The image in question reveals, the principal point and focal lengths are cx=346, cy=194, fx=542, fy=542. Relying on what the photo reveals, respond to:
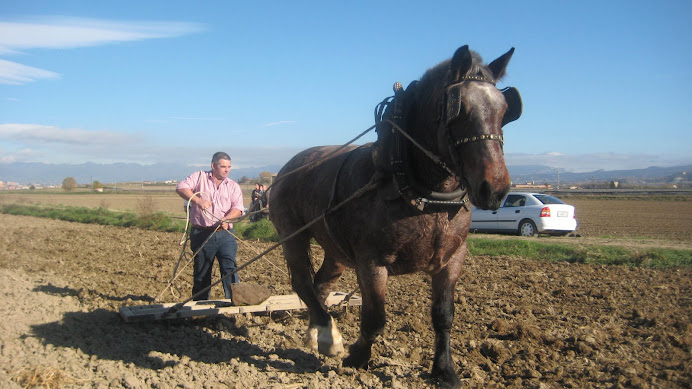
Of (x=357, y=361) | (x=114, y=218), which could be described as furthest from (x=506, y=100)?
(x=114, y=218)

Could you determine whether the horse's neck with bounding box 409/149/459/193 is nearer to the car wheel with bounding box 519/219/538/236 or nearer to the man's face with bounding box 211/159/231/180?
the man's face with bounding box 211/159/231/180

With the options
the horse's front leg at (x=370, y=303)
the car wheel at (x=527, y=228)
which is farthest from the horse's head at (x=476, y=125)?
the car wheel at (x=527, y=228)

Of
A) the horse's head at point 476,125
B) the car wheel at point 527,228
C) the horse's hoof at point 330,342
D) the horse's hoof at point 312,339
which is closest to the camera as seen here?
the horse's head at point 476,125

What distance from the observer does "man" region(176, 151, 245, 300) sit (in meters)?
6.48

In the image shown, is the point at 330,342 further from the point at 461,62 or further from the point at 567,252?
the point at 567,252

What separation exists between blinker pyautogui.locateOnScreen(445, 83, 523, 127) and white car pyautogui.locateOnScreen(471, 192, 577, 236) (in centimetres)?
1332

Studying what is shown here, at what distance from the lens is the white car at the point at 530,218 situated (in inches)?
651

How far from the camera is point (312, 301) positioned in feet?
17.2

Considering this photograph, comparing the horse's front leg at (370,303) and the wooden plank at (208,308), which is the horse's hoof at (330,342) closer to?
the horse's front leg at (370,303)

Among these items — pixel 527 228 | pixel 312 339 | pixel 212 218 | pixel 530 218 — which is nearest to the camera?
pixel 312 339

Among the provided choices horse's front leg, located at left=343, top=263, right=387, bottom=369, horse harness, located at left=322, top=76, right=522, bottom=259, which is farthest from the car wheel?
horse harness, located at left=322, top=76, right=522, bottom=259

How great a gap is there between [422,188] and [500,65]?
0.96 meters

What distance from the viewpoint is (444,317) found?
419cm

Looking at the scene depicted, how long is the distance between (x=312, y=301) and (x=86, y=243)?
37.9 ft
